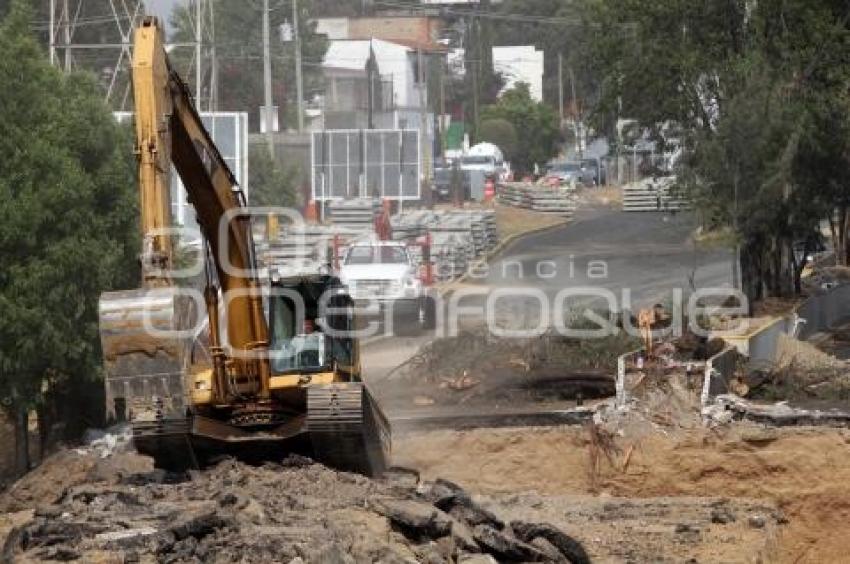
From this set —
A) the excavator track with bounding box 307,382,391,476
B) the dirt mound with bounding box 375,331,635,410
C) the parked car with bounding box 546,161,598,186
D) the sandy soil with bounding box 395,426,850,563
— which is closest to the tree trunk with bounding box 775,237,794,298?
the dirt mound with bounding box 375,331,635,410

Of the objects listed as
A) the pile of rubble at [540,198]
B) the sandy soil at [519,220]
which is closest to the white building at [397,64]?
the pile of rubble at [540,198]

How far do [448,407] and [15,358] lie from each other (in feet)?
22.3

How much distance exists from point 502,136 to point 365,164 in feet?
145

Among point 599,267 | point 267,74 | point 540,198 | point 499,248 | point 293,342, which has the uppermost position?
point 267,74

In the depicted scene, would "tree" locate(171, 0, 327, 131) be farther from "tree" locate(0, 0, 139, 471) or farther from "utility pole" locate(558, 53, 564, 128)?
Answer: "tree" locate(0, 0, 139, 471)

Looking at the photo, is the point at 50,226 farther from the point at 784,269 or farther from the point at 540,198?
the point at 540,198

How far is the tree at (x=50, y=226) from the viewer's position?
2548 centimetres

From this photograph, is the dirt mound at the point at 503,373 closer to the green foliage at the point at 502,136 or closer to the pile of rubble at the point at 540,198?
the pile of rubble at the point at 540,198

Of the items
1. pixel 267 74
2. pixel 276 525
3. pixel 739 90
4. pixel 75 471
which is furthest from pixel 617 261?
pixel 276 525

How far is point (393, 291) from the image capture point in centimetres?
4166

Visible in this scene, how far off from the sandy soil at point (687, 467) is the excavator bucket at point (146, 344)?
956cm

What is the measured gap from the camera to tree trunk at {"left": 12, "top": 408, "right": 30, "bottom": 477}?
27156mm

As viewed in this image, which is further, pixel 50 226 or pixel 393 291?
pixel 393 291

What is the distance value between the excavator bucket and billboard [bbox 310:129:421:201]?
45724 mm
